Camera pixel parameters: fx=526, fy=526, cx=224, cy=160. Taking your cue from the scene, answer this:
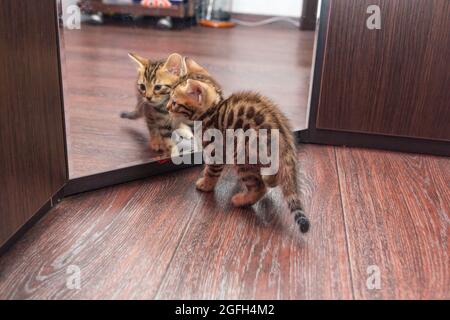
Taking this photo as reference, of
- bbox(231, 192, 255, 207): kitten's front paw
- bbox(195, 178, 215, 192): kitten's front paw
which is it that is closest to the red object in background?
bbox(195, 178, 215, 192): kitten's front paw

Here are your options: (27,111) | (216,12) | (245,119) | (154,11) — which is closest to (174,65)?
(245,119)

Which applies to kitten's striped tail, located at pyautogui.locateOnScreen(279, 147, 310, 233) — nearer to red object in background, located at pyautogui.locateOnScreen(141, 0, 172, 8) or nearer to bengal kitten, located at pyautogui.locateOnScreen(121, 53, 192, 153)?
bengal kitten, located at pyautogui.locateOnScreen(121, 53, 192, 153)

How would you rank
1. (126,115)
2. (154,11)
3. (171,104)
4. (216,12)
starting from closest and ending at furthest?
1. (171,104)
2. (126,115)
3. (154,11)
4. (216,12)

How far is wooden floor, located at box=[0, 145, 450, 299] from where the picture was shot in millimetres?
967

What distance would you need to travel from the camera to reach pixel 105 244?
109 cm

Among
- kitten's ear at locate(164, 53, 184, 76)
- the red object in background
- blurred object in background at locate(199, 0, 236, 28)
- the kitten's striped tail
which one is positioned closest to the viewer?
the kitten's striped tail

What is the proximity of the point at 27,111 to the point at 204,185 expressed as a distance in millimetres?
472

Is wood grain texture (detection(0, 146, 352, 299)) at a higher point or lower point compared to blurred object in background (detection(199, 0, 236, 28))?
lower

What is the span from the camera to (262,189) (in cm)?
126

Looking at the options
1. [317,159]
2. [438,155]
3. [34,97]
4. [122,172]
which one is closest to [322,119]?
[317,159]

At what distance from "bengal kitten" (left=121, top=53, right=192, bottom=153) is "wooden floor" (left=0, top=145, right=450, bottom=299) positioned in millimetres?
133

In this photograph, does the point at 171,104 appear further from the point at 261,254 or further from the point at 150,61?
the point at 261,254

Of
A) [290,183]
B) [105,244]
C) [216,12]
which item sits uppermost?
[216,12]
